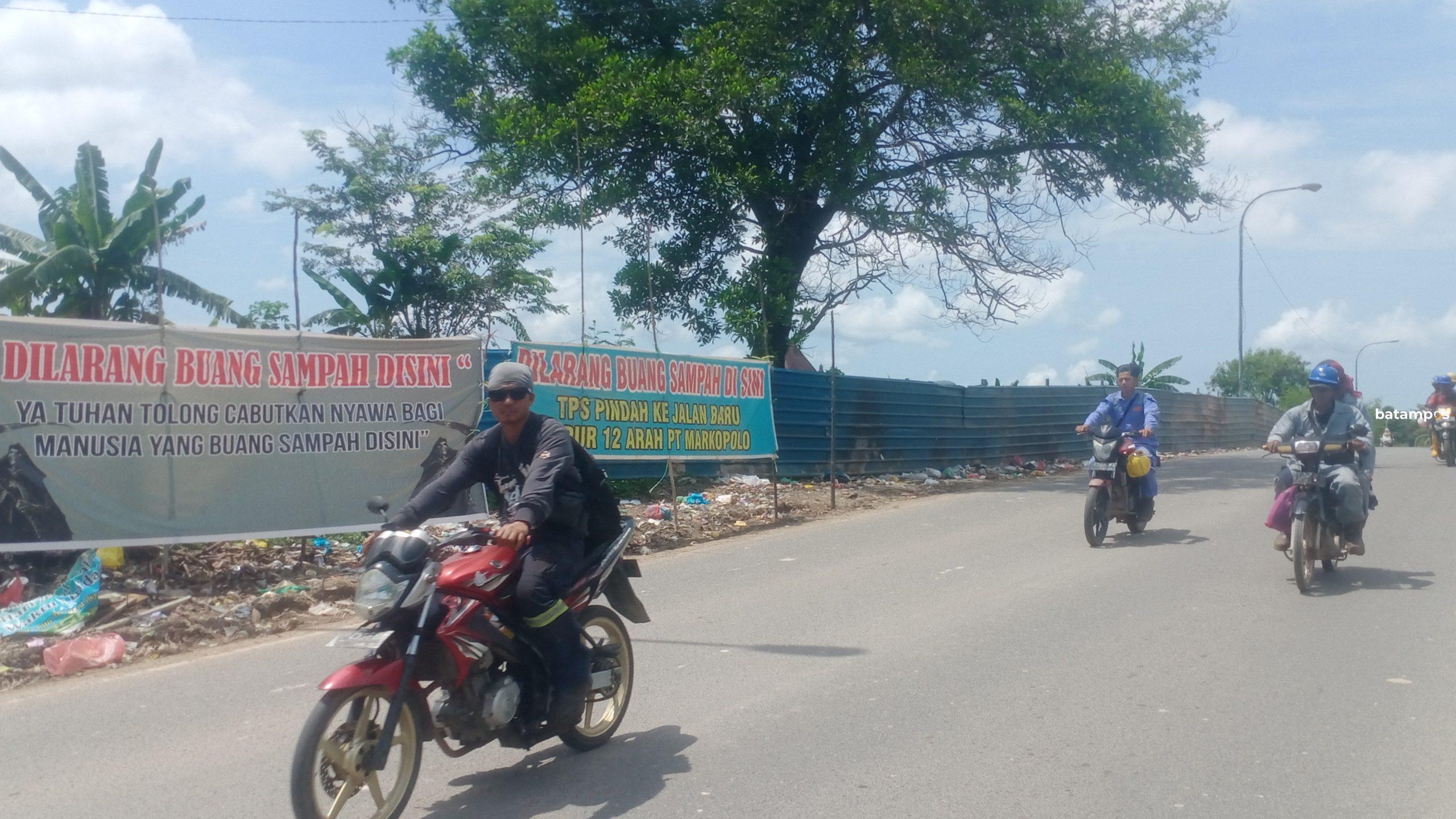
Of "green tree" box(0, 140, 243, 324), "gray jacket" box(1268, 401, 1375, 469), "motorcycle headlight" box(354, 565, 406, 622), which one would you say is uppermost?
"green tree" box(0, 140, 243, 324)

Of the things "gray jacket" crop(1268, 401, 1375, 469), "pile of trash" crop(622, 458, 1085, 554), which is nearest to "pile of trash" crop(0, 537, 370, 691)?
"pile of trash" crop(622, 458, 1085, 554)

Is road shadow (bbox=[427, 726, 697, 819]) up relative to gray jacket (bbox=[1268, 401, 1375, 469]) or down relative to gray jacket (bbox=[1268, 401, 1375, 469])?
down

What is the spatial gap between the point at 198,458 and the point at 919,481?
1210cm

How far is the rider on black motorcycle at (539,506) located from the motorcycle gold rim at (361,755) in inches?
24.2

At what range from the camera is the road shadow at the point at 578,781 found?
427 cm

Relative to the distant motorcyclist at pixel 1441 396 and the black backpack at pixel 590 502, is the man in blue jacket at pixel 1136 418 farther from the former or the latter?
the distant motorcyclist at pixel 1441 396

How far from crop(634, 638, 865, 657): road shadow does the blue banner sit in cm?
441

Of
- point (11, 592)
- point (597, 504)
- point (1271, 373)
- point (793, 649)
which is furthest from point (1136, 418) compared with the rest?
point (1271, 373)

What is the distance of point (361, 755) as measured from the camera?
3.84 meters

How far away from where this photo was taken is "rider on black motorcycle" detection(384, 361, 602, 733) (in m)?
4.34

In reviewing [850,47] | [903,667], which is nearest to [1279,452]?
[903,667]

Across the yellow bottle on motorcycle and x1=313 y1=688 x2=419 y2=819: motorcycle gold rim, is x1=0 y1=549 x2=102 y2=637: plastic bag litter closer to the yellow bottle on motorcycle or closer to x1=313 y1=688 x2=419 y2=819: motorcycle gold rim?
x1=313 y1=688 x2=419 y2=819: motorcycle gold rim

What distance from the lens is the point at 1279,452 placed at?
27.6 ft

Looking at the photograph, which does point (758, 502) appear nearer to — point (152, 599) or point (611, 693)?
point (152, 599)
